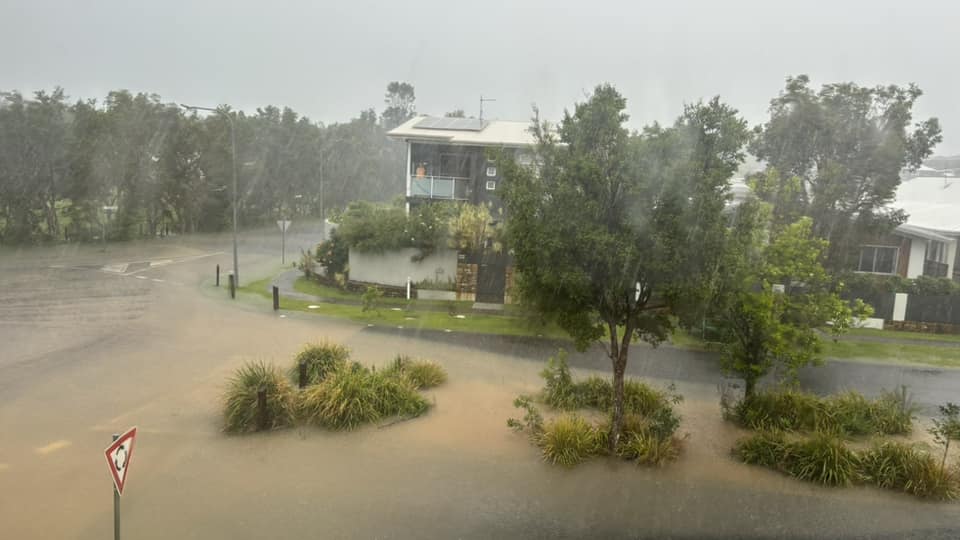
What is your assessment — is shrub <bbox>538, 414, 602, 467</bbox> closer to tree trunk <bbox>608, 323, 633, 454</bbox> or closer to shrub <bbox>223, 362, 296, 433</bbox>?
tree trunk <bbox>608, 323, 633, 454</bbox>

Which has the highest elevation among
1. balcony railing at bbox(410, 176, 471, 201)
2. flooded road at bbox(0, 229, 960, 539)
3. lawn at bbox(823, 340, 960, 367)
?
balcony railing at bbox(410, 176, 471, 201)

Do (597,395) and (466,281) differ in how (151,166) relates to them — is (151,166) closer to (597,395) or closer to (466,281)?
(466,281)

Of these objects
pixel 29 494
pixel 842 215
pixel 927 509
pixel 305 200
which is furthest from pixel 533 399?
pixel 305 200

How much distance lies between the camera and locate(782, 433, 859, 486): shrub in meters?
9.19

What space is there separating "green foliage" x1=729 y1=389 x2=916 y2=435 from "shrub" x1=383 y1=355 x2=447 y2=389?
540 cm

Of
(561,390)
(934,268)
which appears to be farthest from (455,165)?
(934,268)

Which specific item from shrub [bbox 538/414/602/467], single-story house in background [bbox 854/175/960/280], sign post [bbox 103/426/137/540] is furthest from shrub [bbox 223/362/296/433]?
single-story house in background [bbox 854/175/960/280]

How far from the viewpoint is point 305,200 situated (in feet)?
186

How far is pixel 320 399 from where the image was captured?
35.8 ft

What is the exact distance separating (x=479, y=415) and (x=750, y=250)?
203 inches

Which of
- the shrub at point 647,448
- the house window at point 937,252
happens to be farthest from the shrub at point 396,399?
the house window at point 937,252

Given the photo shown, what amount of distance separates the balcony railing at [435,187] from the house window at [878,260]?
1548 centimetres

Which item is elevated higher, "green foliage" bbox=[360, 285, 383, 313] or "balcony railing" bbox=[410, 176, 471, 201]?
"balcony railing" bbox=[410, 176, 471, 201]

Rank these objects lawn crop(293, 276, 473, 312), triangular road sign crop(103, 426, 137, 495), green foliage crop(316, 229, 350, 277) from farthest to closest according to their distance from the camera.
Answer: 1. green foliage crop(316, 229, 350, 277)
2. lawn crop(293, 276, 473, 312)
3. triangular road sign crop(103, 426, 137, 495)
